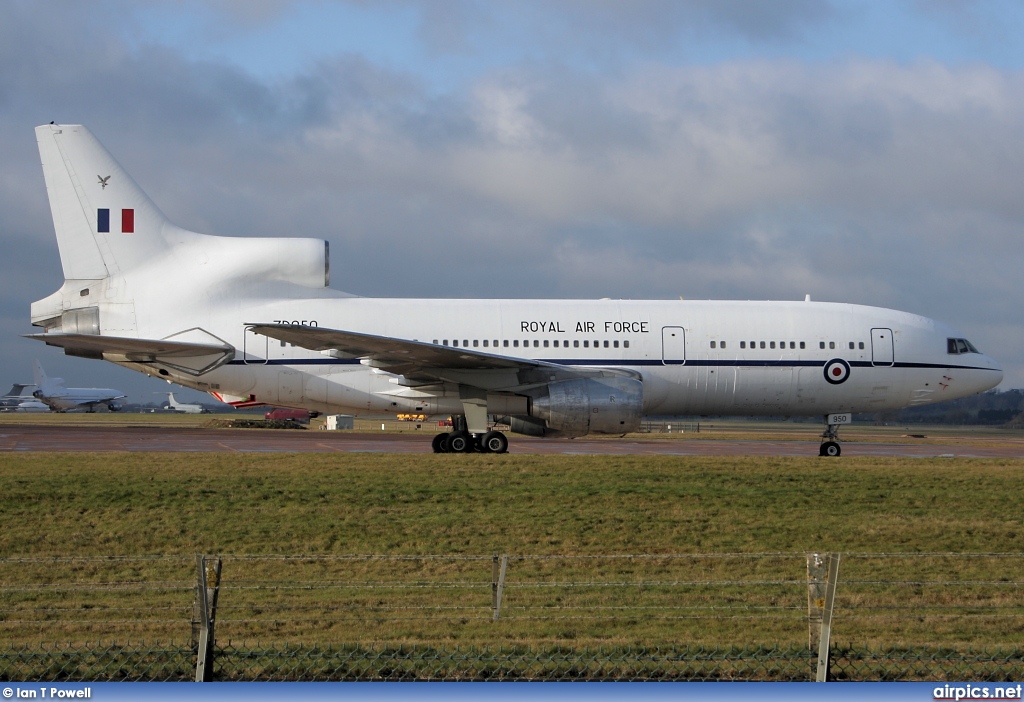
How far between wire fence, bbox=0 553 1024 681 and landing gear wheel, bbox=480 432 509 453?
1072cm

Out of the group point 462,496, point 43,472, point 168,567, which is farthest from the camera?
point 43,472

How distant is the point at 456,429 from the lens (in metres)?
26.9

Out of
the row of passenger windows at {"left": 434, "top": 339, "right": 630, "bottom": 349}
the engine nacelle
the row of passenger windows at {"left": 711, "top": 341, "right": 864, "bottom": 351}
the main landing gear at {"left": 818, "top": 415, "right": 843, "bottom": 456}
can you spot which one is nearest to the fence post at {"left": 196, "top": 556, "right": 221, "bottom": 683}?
the engine nacelle

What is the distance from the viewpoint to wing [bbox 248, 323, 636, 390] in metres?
23.5

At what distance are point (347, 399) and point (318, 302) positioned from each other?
2.80 m

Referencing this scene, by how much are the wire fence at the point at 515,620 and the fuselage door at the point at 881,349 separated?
1343 cm

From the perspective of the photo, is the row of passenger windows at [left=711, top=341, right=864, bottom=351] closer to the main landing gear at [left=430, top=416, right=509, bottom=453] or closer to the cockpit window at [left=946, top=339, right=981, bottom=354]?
the cockpit window at [left=946, top=339, right=981, bottom=354]

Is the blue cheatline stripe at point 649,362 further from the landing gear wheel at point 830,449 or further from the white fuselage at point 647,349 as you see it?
the landing gear wheel at point 830,449

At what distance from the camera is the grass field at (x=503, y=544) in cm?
1159

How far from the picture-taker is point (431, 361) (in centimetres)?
2469

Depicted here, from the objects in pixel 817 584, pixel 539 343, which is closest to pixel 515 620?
pixel 817 584

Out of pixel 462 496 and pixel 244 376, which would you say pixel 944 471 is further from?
pixel 244 376

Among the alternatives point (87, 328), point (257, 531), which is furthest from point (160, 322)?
point (257, 531)

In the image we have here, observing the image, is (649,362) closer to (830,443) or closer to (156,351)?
(830,443)
